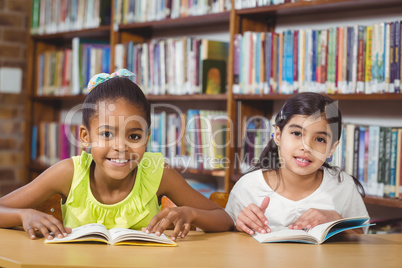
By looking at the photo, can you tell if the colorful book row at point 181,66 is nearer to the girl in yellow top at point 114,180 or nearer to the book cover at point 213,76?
the book cover at point 213,76

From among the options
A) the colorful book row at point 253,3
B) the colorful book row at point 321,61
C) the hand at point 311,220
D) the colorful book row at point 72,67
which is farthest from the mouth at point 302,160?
the colorful book row at point 72,67

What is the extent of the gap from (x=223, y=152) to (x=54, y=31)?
64.1 inches

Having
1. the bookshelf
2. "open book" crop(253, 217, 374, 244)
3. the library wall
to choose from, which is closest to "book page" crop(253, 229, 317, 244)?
"open book" crop(253, 217, 374, 244)

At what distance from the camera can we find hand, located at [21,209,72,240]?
1.21 m

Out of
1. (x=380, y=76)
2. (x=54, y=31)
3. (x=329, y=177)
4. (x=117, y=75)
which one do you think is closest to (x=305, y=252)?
(x=329, y=177)

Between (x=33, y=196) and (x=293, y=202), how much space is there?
806 mm

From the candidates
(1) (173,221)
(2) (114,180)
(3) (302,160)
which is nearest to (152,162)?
(2) (114,180)

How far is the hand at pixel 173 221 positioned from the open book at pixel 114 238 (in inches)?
1.8

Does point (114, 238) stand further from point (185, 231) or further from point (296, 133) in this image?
point (296, 133)

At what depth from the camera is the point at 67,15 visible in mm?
3562

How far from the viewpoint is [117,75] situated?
168 cm

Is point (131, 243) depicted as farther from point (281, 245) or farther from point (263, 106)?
point (263, 106)

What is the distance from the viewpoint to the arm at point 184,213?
130cm

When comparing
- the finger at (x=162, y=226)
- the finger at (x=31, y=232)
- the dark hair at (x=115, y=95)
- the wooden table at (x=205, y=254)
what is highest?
the dark hair at (x=115, y=95)
